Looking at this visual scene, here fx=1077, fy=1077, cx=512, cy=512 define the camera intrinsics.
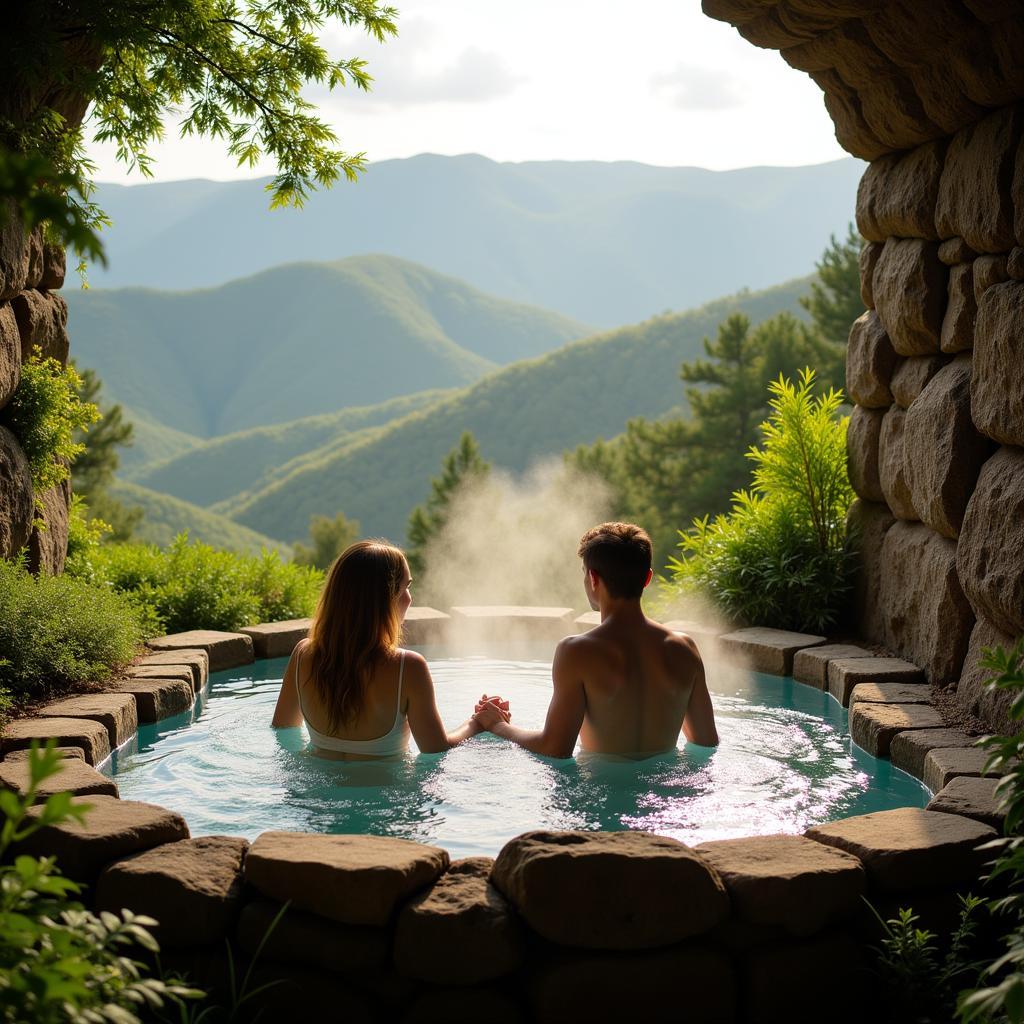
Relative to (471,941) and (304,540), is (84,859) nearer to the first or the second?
(471,941)

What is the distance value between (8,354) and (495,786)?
3.24 meters

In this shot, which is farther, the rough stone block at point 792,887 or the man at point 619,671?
the man at point 619,671

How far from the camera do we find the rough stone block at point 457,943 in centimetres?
246

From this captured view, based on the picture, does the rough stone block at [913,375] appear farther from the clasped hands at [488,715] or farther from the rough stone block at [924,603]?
the clasped hands at [488,715]

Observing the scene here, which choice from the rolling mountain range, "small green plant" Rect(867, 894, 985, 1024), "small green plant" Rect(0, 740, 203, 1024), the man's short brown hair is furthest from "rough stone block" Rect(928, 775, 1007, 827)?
the rolling mountain range

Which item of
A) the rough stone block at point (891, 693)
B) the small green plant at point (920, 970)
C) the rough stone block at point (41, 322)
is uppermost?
the rough stone block at point (41, 322)

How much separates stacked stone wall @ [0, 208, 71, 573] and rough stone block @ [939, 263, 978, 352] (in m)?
4.30

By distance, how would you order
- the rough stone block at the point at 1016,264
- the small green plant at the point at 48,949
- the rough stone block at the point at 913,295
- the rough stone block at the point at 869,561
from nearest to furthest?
1. the small green plant at the point at 48,949
2. the rough stone block at the point at 1016,264
3. the rough stone block at the point at 913,295
4. the rough stone block at the point at 869,561

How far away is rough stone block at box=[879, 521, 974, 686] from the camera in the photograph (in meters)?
4.81

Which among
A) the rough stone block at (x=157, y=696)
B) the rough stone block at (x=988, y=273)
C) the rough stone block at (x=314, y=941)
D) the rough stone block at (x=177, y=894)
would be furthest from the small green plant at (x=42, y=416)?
the rough stone block at (x=988, y=273)

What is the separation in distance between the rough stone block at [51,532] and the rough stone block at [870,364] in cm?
445

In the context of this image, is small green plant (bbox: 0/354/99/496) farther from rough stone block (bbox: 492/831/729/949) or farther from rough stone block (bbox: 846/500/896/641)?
rough stone block (bbox: 846/500/896/641)

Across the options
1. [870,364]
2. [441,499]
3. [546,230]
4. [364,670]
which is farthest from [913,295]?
[546,230]

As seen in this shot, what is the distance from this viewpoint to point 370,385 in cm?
8669
